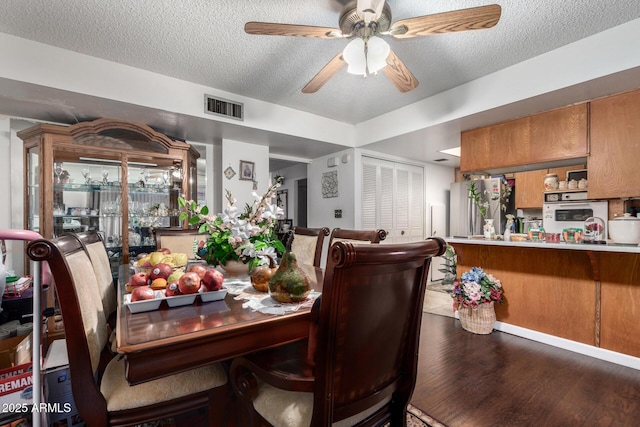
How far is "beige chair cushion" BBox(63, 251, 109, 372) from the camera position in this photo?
984 millimetres

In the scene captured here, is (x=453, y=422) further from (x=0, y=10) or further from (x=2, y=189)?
(x=2, y=189)

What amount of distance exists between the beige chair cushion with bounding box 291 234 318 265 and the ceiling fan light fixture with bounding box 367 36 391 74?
139 cm

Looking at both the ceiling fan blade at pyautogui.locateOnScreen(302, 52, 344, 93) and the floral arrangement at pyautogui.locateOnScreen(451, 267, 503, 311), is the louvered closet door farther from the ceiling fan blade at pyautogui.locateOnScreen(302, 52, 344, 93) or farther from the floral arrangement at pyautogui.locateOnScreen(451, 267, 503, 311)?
the ceiling fan blade at pyautogui.locateOnScreen(302, 52, 344, 93)

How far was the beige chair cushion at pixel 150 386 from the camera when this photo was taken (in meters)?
1.02

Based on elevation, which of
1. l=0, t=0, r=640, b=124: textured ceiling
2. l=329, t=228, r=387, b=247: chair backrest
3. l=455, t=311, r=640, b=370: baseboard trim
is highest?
l=0, t=0, r=640, b=124: textured ceiling

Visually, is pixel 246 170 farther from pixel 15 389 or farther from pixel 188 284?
pixel 15 389

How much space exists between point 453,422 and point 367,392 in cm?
105

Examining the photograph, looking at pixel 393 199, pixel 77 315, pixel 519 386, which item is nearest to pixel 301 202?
pixel 393 199

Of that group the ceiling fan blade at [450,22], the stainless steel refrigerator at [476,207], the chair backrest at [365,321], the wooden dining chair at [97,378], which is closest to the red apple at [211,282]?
the wooden dining chair at [97,378]

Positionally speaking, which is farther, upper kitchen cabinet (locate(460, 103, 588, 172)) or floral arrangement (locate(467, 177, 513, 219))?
floral arrangement (locate(467, 177, 513, 219))

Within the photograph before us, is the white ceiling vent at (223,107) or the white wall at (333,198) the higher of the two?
the white ceiling vent at (223,107)

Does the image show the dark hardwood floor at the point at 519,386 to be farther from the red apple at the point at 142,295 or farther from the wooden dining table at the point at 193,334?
the red apple at the point at 142,295

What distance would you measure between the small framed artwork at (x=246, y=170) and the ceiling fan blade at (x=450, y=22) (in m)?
2.63

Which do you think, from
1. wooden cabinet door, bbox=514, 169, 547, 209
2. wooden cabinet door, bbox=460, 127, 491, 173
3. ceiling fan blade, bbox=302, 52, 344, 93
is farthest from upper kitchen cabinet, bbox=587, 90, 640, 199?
ceiling fan blade, bbox=302, 52, 344, 93
